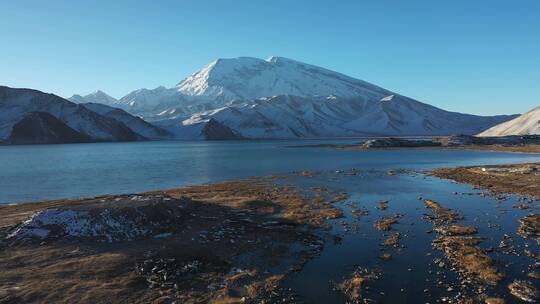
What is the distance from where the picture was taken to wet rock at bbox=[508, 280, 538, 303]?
850 inches

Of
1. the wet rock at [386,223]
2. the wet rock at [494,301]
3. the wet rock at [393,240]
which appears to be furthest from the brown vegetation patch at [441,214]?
the wet rock at [494,301]

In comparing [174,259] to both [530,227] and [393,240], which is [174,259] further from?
[530,227]

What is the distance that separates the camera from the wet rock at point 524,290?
21.6m

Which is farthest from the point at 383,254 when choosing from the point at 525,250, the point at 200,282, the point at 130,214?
the point at 130,214

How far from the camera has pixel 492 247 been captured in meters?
30.2

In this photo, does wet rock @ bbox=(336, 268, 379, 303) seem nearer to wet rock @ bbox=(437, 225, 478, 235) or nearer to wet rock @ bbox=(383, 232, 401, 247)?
wet rock @ bbox=(383, 232, 401, 247)

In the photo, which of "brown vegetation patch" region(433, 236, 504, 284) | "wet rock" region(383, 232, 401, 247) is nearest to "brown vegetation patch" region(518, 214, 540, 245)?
"brown vegetation patch" region(433, 236, 504, 284)

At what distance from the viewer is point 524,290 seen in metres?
22.4

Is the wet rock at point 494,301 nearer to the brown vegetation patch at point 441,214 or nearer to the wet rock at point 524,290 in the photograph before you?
the wet rock at point 524,290

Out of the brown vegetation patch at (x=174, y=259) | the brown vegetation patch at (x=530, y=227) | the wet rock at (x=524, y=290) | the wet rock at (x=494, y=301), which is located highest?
the brown vegetation patch at (x=530, y=227)

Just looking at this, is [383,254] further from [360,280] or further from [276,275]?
[276,275]

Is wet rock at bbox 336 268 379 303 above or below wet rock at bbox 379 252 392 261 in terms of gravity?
below

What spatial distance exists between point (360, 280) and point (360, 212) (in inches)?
804

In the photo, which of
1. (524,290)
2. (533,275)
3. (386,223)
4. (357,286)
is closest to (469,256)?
(533,275)
